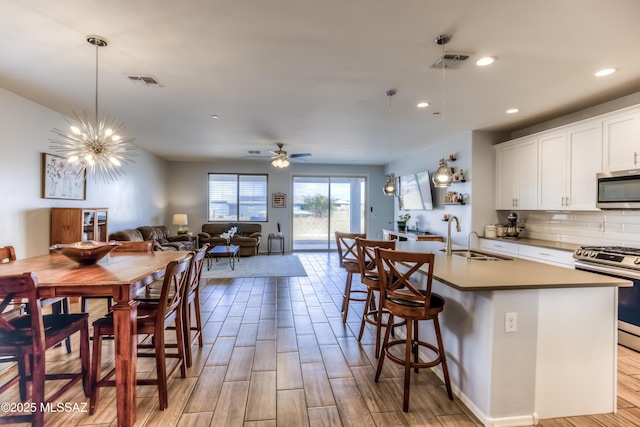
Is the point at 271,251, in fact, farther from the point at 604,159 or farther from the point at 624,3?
the point at 624,3

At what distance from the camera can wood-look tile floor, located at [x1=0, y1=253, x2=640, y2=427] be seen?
1966 millimetres

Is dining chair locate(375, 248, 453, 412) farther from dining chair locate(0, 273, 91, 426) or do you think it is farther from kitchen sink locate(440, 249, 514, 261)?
dining chair locate(0, 273, 91, 426)

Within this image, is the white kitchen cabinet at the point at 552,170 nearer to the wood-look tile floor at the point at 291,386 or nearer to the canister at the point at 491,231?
the canister at the point at 491,231

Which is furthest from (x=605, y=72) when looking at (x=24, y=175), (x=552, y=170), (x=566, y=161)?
(x=24, y=175)

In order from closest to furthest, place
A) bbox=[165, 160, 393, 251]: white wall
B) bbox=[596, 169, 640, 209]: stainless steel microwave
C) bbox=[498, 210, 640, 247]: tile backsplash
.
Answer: bbox=[596, 169, 640, 209]: stainless steel microwave, bbox=[498, 210, 640, 247]: tile backsplash, bbox=[165, 160, 393, 251]: white wall

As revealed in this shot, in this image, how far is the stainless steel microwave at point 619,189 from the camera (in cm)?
314

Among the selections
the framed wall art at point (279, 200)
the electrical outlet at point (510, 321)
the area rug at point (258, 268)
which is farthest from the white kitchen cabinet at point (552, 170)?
the framed wall art at point (279, 200)

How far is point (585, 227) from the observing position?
4.01 meters

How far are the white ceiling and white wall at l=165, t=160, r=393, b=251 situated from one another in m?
4.34

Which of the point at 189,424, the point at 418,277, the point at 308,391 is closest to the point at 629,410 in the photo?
the point at 418,277

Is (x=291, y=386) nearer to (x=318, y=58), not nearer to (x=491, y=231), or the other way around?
(x=318, y=58)

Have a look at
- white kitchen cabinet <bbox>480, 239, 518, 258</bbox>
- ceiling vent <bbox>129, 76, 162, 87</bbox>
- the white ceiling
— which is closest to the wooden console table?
white kitchen cabinet <bbox>480, 239, 518, 258</bbox>

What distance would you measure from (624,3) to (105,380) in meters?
4.17

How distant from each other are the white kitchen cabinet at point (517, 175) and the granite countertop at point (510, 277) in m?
2.47
